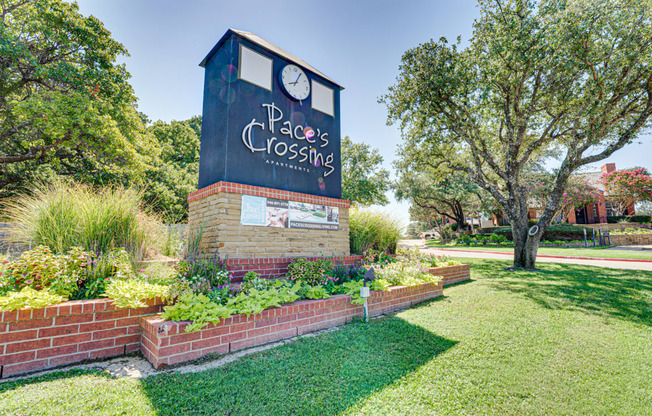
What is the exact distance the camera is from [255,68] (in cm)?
559

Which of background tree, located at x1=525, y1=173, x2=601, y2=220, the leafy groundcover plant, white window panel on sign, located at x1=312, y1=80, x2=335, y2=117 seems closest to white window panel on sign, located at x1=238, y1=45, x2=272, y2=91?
white window panel on sign, located at x1=312, y1=80, x2=335, y2=117

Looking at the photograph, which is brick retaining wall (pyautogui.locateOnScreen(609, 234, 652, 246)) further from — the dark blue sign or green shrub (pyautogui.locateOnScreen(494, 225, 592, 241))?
the dark blue sign

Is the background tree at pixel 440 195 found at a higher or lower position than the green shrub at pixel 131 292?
higher

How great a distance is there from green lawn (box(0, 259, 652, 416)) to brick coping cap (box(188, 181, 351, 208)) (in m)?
2.84

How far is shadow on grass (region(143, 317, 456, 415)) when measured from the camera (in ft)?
6.67

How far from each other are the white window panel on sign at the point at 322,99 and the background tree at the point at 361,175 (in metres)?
13.1

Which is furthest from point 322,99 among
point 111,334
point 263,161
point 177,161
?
point 177,161

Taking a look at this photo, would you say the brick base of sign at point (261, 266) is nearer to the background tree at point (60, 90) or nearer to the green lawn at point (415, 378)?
the green lawn at point (415, 378)

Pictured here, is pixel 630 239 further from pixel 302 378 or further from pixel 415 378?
pixel 302 378

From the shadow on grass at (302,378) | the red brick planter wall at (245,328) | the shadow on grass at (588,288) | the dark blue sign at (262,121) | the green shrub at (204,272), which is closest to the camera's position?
the shadow on grass at (302,378)

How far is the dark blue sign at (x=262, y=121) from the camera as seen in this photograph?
521 centimetres

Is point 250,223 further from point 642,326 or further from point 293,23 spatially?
point 642,326

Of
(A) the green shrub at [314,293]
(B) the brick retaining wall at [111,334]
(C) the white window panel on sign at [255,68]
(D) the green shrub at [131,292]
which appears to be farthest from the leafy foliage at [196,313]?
(C) the white window panel on sign at [255,68]

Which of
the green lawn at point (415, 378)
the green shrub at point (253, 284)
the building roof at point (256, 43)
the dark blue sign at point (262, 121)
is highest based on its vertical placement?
the building roof at point (256, 43)
